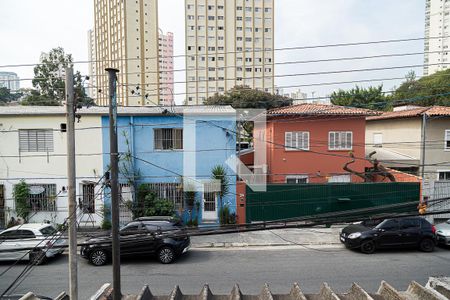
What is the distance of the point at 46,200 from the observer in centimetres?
1547

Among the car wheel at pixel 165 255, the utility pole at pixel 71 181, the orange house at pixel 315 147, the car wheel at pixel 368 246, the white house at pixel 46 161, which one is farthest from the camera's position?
the orange house at pixel 315 147

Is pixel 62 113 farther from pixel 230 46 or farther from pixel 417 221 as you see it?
pixel 230 46

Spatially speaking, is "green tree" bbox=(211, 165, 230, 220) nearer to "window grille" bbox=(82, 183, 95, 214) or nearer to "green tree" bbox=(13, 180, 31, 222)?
"window grille" bbox=(82, 183, 95, 214)

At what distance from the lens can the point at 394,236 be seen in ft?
40.1

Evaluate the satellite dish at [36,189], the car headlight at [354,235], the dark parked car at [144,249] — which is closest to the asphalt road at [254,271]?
the dark parked car at [144,249]

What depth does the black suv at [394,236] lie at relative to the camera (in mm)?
12164

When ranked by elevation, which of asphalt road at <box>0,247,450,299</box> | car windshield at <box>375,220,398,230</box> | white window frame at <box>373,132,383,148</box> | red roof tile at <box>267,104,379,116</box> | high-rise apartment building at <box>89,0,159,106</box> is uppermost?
high-rise apartment building at <box>89,0,159,106</box>

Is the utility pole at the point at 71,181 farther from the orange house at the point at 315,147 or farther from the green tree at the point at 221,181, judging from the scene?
the orange house at the point at 315,147

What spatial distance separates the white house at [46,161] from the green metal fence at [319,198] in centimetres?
792

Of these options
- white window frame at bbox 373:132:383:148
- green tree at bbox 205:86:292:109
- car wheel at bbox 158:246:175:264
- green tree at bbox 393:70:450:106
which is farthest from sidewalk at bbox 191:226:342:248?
green tree at bbox 393:70:450:106

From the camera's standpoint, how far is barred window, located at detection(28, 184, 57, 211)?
605 inches

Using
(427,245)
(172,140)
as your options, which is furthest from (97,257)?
(427,245)

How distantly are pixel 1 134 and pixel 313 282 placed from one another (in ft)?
50.3

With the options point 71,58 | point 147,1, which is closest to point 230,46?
point 147,1
